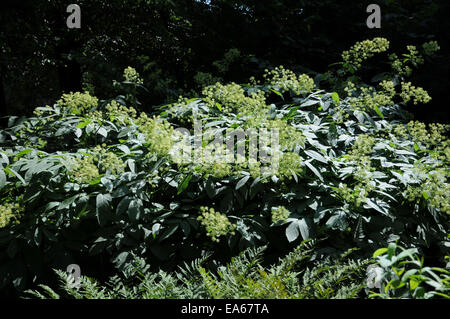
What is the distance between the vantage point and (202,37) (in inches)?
177

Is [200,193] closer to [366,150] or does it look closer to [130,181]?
[130,181]

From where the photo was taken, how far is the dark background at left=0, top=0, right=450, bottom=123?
404 centimetres

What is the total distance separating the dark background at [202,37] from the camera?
13.2ft

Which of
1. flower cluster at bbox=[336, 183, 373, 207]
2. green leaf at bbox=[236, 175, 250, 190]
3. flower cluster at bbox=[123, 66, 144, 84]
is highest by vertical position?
flower cluster at bbox=[123, 66, 144, 84]

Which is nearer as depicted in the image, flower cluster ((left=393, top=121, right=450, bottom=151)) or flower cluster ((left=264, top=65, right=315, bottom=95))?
flower cluster ((left=393, top=121, right=450, bottom=151))

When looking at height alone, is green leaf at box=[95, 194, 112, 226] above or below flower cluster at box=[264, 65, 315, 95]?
below

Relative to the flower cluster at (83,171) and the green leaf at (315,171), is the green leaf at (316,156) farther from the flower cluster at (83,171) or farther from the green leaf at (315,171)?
the flower cluster at (83,171)

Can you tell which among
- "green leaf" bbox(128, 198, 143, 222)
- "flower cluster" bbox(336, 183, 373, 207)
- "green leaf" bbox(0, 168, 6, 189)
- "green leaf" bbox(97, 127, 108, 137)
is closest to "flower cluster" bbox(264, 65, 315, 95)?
"flower cluster" bbox(336, 183, 373, 207)

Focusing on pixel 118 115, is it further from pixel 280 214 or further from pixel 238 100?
pixel 280 214

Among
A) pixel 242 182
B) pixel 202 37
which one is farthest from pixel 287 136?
pixel 202 37

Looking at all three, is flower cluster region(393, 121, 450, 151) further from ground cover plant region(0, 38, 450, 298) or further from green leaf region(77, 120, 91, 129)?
green leaf region(77, 120, 91, 129)

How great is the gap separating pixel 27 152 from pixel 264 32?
279 cm

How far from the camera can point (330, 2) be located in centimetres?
440

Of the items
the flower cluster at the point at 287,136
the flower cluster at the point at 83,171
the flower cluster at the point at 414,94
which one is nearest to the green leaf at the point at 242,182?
the flower cluster at the point at 287,136
